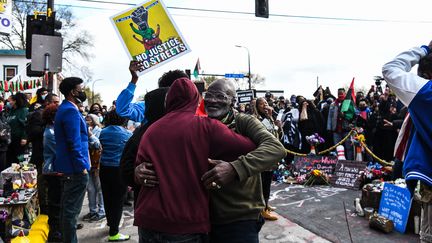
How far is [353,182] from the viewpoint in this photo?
8.59 m

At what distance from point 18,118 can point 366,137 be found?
28.8ft

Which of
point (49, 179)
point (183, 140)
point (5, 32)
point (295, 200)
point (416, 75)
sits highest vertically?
point (5, 32)

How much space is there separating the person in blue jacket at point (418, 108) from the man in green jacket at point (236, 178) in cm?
90

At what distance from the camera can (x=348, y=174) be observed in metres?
8.84

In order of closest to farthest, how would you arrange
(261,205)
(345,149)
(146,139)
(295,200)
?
(146,139)
(261,205)
(295,200)
(345,149)

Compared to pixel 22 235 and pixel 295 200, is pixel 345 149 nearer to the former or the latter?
pixel 295 200

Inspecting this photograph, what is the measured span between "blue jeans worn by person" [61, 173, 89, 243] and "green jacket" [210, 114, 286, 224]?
256cm

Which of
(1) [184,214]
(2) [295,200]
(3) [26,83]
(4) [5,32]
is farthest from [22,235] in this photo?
(3) [26,83]

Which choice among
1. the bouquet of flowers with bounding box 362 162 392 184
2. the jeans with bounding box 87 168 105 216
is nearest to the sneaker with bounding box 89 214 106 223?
the jeans with bounding box 87 168 105 216

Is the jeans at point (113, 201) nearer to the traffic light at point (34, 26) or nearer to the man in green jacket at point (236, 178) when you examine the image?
the man in green jacket at point (236, 178)

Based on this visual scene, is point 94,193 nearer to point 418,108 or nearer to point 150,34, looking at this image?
point 150,34

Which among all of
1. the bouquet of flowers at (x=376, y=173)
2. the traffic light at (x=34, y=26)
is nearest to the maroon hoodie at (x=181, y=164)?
the bouquet of flowers at (x=376, y=173)

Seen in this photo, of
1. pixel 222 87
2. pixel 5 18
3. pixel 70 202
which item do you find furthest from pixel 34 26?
pixel 222 87

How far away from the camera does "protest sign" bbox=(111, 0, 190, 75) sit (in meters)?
4.74
